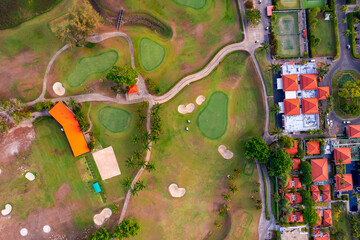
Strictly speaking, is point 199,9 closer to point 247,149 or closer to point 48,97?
point 247,149

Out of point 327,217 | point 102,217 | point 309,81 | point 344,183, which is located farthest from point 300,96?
point 102,217

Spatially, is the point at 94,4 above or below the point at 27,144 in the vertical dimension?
above

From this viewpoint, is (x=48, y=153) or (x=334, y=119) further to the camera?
(x=334, y=119)

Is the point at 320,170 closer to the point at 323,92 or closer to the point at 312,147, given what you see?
the point at 312,147

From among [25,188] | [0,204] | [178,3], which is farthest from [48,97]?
[178,3]

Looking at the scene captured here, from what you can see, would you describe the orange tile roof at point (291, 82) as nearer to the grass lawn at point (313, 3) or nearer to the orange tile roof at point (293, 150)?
the orange tile roof at point (293, 150)

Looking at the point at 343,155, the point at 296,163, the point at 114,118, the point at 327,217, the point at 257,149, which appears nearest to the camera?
the point at 257,149

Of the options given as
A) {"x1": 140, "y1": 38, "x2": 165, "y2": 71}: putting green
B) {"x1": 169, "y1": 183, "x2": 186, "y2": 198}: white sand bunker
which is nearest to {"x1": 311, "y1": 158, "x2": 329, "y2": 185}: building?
{"x1": 169, "y1": 183, "x2": 186, "y2": 198}: white sand bunker

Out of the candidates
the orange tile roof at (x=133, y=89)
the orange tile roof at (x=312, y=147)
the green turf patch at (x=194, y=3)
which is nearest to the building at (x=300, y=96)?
the orange tile roof at (x=312, y=147)
